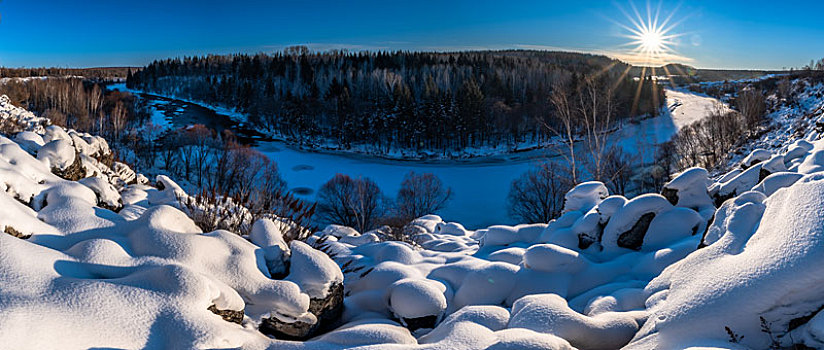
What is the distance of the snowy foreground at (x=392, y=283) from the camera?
3773 mm

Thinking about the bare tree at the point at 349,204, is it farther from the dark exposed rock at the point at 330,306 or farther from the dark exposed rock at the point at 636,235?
the dark exposed rock at the point at 330,306

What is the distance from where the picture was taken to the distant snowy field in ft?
149

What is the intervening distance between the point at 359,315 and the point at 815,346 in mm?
4691

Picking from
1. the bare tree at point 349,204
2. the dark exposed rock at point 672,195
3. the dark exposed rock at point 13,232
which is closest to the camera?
the dark exposed rock at point 13,232

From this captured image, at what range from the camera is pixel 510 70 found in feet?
336

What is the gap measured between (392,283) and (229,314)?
101 inches

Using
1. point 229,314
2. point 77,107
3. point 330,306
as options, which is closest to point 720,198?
point 330,306

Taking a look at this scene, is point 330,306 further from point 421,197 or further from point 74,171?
point 421,197

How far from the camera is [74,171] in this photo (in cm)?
892

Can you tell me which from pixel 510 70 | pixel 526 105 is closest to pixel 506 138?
pixel 526 105

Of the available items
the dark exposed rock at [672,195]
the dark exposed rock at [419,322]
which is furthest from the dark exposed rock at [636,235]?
the dark exposed rock at [419,322]

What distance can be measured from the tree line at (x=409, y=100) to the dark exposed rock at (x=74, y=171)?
44.1 m

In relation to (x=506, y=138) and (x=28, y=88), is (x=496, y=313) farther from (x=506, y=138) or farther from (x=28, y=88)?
(x=28, y=88)

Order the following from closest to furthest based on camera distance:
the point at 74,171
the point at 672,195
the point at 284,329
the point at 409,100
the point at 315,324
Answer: the point at 284,329 → the point at 315,324 → the point at 74,171 → the point at 672,195 → the point at 409,100
